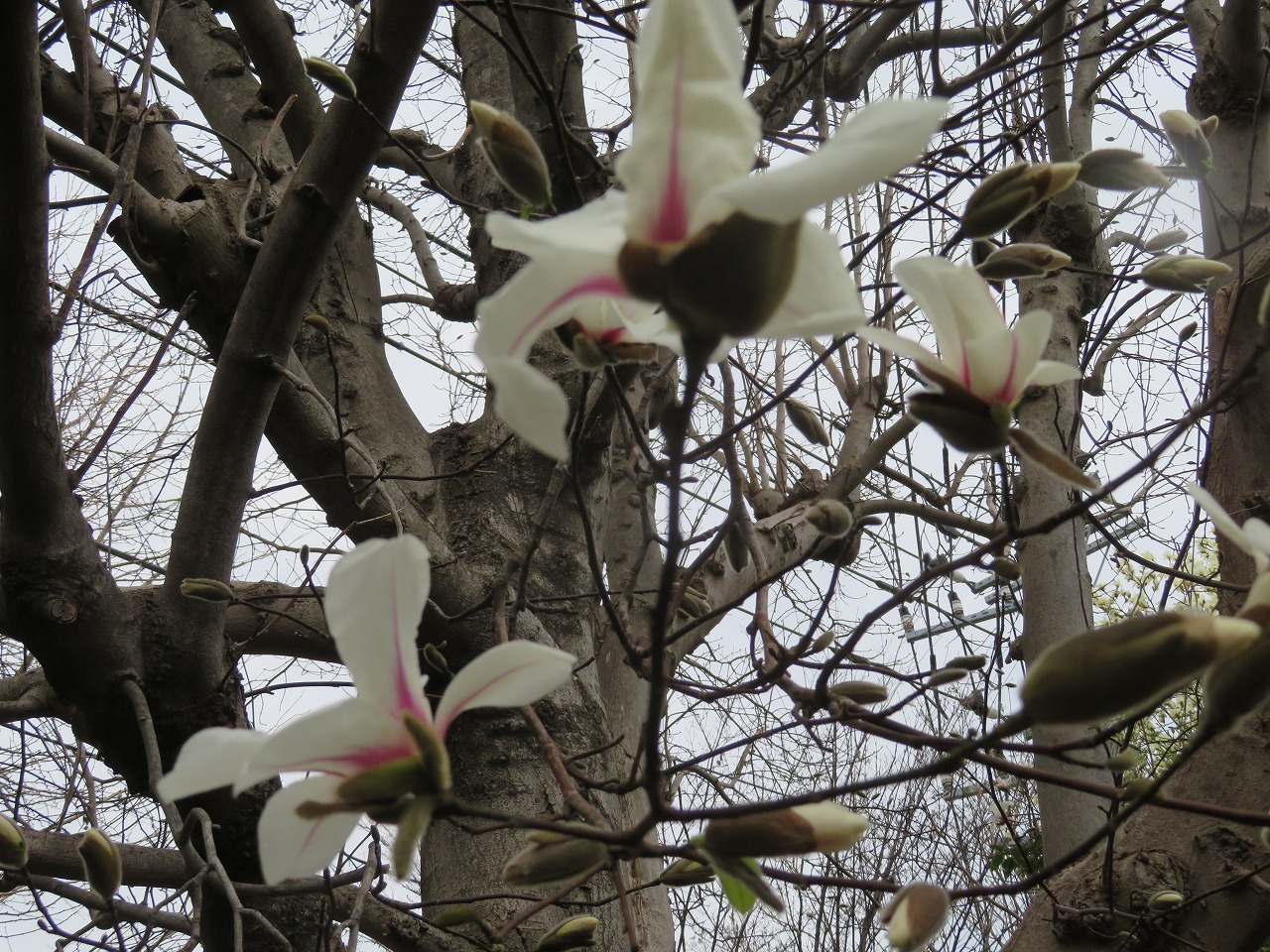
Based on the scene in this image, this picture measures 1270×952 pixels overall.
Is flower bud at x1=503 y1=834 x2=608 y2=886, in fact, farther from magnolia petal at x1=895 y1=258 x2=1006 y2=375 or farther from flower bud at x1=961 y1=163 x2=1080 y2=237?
flower bud at x1=961 y1=163 x2=1080 y2=237

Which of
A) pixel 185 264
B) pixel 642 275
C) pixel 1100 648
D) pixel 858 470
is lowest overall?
pixel 1100 648

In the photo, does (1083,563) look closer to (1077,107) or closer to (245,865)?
(1077,107)

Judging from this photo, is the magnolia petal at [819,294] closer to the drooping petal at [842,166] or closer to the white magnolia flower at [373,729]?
the drooping petal at [842,166]

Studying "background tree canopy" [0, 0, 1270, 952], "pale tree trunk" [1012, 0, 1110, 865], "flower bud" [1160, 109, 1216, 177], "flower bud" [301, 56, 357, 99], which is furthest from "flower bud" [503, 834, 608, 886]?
"pale tree trunk" [1012, 0, 1110, 865]

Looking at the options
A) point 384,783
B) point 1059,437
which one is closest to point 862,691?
point 384,783

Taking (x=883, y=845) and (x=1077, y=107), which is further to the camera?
(x=883, y=845)

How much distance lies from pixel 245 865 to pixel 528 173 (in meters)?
1.17

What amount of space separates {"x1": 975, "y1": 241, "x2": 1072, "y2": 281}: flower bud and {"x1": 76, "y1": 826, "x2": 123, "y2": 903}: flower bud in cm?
77

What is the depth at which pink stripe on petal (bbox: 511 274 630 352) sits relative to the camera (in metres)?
0.35

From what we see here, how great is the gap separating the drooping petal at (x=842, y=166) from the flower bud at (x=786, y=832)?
0.26 m

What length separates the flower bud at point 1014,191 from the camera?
2.19 feet

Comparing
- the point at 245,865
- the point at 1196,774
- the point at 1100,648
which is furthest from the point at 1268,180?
the point at 245,865

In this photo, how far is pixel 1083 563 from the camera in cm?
172

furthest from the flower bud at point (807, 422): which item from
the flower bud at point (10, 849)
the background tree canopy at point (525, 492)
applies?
the flower bud at point (10, 849)
